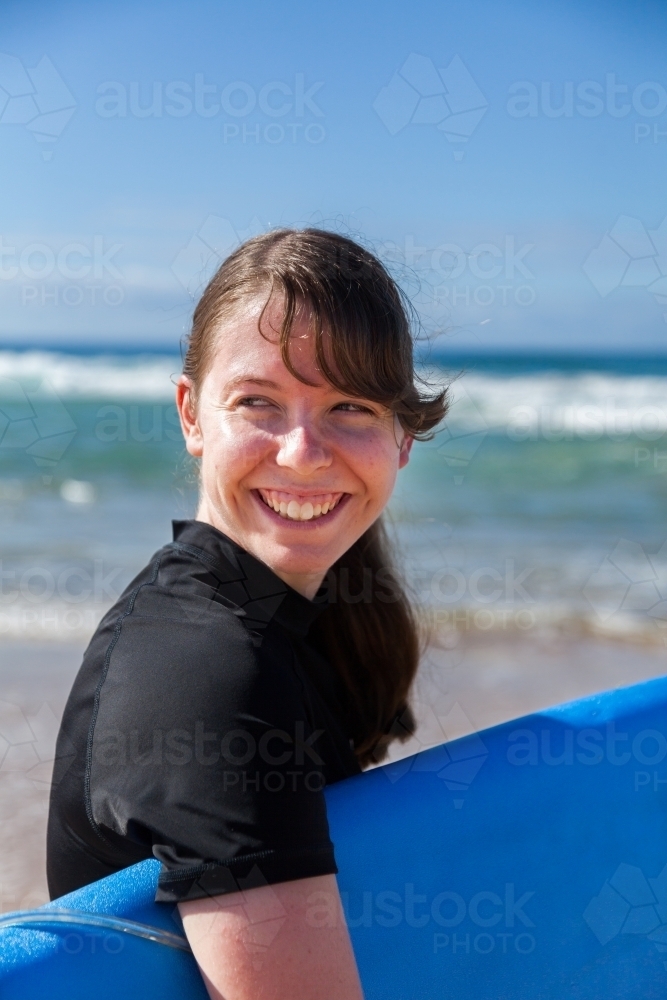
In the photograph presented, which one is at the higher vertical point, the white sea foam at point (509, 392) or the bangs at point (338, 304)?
the bangs at point (338, 304)

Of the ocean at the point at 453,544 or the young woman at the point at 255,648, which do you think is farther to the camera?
the ocean at the point at 453,544

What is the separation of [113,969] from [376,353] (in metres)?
0.87

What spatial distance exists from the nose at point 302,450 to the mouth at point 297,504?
0.04 metres

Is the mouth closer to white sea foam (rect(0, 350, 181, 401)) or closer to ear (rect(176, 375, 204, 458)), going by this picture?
ear (rect(176, 375, 204, 458))

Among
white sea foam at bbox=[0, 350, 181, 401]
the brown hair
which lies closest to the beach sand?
the brown hair

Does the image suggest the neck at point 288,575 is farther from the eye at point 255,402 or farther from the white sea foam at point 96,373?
the white sea foam at point 96,373

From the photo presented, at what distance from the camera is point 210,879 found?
997mm

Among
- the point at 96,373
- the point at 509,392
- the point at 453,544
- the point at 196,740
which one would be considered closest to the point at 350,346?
the point at 196,740

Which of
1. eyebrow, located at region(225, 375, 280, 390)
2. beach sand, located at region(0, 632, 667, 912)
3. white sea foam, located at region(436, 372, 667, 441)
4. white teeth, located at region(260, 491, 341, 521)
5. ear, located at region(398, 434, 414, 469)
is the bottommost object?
white sea foam, located at region(436, 372, 667, 441)

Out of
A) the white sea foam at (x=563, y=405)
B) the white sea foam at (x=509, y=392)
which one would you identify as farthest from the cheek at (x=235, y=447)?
the white sea foam at (x=509, y=392)

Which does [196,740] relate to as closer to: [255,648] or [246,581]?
[255,648]

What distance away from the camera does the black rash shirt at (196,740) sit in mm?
1007

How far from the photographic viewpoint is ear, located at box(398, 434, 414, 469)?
1.51 m

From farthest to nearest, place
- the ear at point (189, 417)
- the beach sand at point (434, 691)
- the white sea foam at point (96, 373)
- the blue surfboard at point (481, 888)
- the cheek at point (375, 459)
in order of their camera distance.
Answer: the white sea foam at point (96, 373) < the beach sand at point (434, 691) < the ear at point (189, 417) < the cheek at point (375, 459) < the blue surfboard at point (481, 888)
